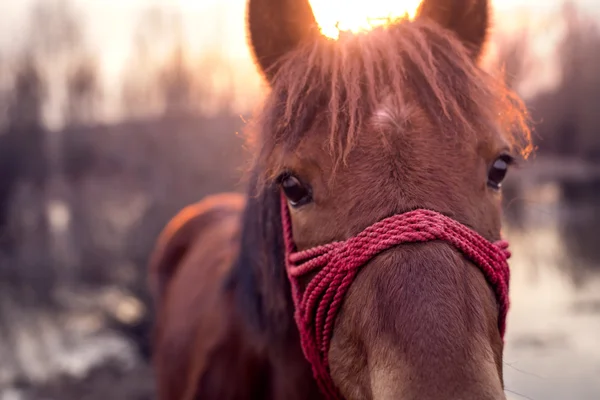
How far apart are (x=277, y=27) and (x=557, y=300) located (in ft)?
24.3

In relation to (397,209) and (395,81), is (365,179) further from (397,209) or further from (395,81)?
(395,81)

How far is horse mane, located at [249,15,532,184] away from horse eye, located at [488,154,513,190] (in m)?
0.12

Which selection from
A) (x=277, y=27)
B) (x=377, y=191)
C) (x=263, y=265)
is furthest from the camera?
(x=263, y=265)

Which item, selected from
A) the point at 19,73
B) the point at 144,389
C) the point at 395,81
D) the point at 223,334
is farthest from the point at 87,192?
the point at 395,81

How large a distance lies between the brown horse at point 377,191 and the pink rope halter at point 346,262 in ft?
0.10

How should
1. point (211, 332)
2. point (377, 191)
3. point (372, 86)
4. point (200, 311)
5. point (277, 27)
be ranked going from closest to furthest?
1. point (377, 191)
2. point (372, 86)
3. point (277, 27)
4. point (211, 332)
5. point (200, 311)

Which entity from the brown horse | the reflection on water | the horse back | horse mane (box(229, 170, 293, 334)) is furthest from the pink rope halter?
the reflection on water

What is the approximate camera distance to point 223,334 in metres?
2.48

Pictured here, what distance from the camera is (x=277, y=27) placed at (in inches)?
77.1

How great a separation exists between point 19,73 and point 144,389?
15.5 meters

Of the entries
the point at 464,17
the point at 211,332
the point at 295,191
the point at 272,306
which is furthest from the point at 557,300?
the point at 295,191

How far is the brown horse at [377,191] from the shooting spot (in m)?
1.27

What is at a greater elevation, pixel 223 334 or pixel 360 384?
pixel 360 384

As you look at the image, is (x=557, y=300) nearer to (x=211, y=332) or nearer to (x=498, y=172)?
(x=211, y=332)
